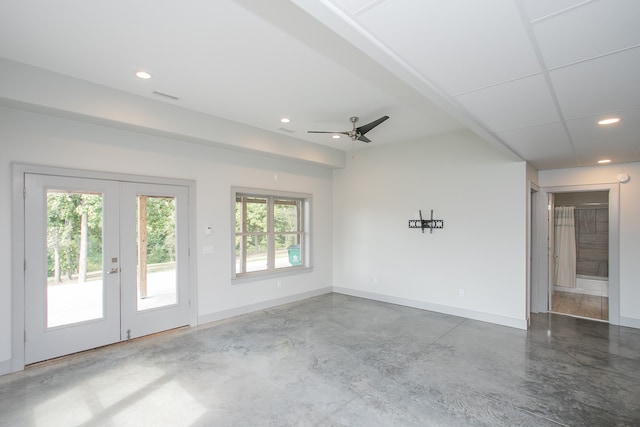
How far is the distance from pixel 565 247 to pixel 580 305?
158 centimetres

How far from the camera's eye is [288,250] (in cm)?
646

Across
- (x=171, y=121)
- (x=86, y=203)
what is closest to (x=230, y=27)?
(x=171, y=121)

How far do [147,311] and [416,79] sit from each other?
4389 mm

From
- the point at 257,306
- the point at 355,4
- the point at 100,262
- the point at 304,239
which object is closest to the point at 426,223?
the point at 304,239

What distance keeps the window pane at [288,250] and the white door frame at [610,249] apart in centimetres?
446

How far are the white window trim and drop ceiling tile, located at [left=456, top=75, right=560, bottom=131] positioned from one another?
A: 3.79 meters

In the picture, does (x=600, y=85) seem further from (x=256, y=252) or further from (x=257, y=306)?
(x=257, y=306)

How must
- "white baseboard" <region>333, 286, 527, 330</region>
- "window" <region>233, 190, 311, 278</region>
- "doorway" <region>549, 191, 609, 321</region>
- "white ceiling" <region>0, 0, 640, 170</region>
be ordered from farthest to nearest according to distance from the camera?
"doorway" <region>549, 191, 609, 321</region>
"window" <region>233, 190, 311, 278</region>
"white baseboard" <region>333, 286, 527, 330</region>
"white ceiling" <region>0, 0, 640, 170</region>

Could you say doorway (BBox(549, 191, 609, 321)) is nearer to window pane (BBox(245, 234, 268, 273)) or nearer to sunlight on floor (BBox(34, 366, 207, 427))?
window pane (BBox(245, 234, 268, 273))

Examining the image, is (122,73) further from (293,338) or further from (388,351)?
(388,351)

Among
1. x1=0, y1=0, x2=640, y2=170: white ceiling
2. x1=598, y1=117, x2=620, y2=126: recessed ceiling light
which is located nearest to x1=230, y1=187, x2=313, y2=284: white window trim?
x1=0, y1=0, x2=640, y2=170: white ceiling

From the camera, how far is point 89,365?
3.46m

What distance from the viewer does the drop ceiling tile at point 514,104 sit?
2.28 m

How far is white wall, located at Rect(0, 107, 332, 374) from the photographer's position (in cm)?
330
